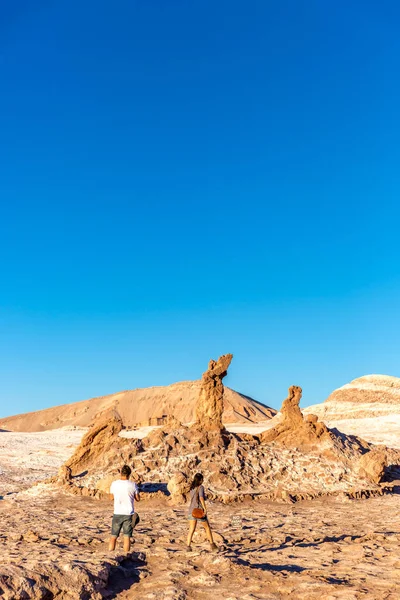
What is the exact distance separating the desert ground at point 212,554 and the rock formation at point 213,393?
366 cm

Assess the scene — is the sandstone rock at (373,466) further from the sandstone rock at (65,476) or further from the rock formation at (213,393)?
the sandstone rock at (65,476)

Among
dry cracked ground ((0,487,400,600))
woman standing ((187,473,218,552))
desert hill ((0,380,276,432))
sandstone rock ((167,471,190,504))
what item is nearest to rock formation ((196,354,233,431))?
sandstone rock ((167,471,190,504))

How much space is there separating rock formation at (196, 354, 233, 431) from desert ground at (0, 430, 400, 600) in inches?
144

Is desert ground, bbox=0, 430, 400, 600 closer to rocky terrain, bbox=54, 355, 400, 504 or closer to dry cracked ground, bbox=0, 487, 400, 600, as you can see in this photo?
dry cracked ground, bbox=0, 487, 400, 600

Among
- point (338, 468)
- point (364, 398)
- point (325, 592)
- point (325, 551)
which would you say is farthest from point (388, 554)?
point (364, 398)

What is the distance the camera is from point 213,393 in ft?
54.7

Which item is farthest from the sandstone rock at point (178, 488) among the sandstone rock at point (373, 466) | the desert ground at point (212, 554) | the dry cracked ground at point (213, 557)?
the sandstone rock at point (373, 466)

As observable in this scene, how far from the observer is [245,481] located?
14.1 metres

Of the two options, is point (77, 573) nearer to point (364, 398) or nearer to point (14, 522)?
point (14, 522)

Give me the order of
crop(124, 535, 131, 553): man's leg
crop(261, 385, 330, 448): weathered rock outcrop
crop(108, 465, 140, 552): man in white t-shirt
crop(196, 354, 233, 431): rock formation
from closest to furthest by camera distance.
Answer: crop(124, 535, 131, 553): man's leg → crop(108, 465, 140, 552): man in white t-shirt → crop(261, 385, 330, 448): weathered rock outcrop → crop(196, 354, 233, 431): rock formation

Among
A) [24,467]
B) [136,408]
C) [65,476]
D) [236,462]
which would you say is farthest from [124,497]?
[136,408]

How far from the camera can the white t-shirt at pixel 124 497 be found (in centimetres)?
780

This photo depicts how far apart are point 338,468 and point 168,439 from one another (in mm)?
4717

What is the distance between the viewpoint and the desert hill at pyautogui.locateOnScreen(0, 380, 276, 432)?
70875mm
